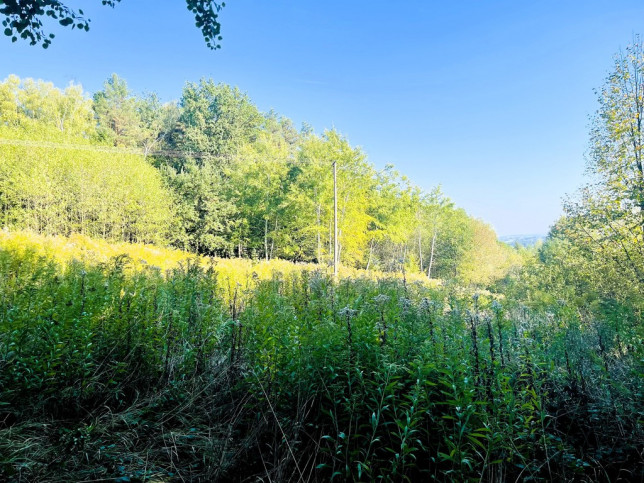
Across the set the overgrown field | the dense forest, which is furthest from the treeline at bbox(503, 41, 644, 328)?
the overgrown field

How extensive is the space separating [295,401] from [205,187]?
1201 inches

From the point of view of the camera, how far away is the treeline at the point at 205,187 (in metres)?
19.7

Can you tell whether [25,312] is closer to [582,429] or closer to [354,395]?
[354,395]

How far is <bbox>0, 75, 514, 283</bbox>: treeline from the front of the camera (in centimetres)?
1969

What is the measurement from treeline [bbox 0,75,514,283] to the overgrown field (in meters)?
10.6

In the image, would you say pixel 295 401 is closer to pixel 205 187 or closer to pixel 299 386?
pixel 299 386

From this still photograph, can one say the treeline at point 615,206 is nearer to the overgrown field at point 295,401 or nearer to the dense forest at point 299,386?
the dense forest at point 299,386

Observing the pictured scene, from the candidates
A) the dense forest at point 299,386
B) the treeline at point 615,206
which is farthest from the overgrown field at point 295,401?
the treeline at point 615,206

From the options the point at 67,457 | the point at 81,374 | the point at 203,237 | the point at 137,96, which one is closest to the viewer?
the point at 67,457

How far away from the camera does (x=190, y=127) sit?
38.9m

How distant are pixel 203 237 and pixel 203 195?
3.96 m

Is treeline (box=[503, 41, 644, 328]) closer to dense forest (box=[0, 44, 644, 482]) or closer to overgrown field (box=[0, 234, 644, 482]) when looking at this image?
dense forest (box=[0, 44, 644, 482])

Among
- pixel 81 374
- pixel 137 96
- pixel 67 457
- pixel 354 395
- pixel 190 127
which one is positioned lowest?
pixel 67 457

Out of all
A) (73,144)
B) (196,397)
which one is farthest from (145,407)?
(73,144)
